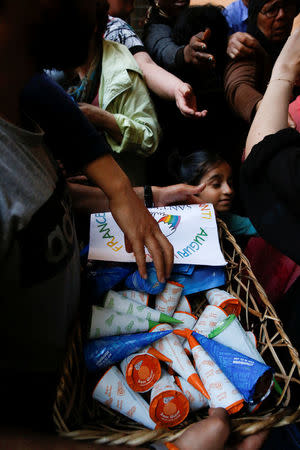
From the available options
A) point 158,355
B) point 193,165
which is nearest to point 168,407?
point 158,355

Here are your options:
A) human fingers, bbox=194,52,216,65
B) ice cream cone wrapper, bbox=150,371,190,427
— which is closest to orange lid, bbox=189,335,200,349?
ice cream cone wrapper, bbox=150,371,190,427

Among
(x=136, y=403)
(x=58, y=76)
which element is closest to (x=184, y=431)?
(x=136, y=403)

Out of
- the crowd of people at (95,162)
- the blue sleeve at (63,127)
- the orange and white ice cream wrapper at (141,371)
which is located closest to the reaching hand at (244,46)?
the crowd of people at (95,162)

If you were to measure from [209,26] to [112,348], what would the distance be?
167cm

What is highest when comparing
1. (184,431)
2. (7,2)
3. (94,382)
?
(7,2)

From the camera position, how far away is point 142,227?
72 centimetres

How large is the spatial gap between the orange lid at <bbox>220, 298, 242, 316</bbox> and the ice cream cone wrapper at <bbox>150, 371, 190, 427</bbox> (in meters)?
0.25

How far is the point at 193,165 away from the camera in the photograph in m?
1.65

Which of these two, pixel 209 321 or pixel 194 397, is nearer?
pixel 194 397

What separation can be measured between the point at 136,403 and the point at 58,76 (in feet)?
4.14

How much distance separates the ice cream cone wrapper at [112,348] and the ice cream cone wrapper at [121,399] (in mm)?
33

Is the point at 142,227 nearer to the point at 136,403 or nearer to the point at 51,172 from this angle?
the point at 51,172

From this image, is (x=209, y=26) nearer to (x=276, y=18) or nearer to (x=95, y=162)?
(x=276, y=18)

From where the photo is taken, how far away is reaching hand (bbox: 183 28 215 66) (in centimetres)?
139
